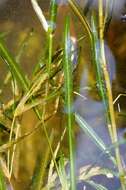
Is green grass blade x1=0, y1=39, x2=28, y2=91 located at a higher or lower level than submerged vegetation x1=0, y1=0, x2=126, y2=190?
higher

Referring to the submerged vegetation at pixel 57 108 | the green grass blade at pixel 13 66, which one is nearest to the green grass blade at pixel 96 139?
the submerged vegetation at pixel 57 108

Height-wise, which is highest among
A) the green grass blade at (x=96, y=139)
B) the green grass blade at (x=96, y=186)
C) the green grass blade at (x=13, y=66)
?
the green grass blade at (x=13, y=66)

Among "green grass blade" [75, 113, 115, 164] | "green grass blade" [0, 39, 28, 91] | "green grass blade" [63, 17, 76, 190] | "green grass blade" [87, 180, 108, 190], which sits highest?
"green grass blade" [0, 39, 28, 91]

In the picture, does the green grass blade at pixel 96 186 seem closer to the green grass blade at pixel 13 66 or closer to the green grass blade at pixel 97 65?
the green grass blade at pixel 97 65

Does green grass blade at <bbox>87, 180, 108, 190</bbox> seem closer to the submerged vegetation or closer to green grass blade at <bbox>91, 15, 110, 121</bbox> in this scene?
the submerged vegetation

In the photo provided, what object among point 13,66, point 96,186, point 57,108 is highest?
point 13,66

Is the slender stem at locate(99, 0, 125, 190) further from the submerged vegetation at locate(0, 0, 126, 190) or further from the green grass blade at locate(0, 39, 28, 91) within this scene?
the green grass blade at locate(0, 39, 28, 91)

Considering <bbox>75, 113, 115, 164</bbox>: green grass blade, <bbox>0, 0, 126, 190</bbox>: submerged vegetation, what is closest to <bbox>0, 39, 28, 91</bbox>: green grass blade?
<bbox>0, 0, 126, 190</bbox>: submerged vegetation

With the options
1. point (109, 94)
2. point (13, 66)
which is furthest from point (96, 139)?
point (13, 66)

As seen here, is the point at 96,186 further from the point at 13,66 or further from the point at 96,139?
the point at 13,66

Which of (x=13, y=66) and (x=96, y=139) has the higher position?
(x=13, y=66)

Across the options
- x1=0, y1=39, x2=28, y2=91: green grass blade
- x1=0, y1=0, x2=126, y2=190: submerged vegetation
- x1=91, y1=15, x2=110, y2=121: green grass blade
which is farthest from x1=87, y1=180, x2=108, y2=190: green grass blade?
x1=0, y1=39, x2=28, y2=91: green grass blade

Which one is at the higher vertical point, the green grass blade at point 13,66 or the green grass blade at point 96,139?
the green grass blade at point 13,66
